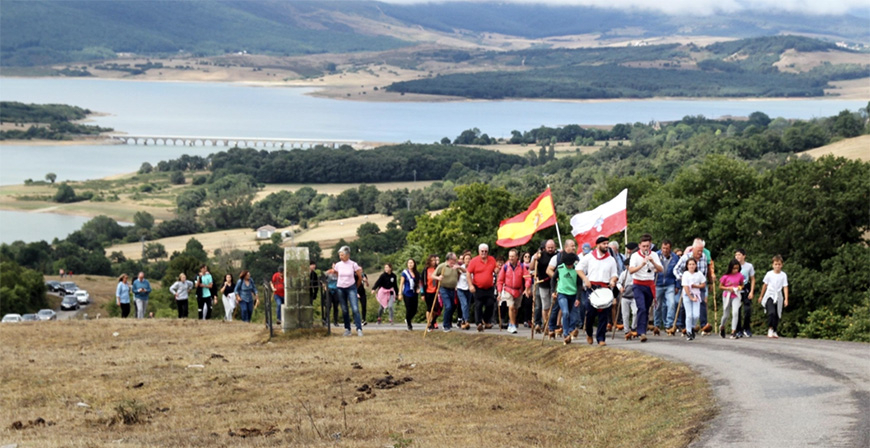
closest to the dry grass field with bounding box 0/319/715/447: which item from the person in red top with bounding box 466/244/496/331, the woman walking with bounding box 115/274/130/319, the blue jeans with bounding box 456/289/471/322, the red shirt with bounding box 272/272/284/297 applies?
the person in red top with bounding box 466/244/496/331

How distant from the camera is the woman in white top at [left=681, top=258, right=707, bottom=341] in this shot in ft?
65.5

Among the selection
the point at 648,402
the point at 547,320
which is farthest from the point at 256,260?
the point at 648,402

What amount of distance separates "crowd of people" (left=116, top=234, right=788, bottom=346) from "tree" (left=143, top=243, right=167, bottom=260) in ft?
301

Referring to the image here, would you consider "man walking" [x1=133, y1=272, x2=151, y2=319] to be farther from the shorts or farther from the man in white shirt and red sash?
the man in white shirt and red sash

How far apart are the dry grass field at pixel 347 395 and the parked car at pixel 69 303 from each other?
57.1 m

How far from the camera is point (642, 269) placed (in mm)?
19422

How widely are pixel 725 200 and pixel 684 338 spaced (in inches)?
934

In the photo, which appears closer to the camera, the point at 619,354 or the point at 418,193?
the point at 619,354

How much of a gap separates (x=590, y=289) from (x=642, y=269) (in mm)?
1370

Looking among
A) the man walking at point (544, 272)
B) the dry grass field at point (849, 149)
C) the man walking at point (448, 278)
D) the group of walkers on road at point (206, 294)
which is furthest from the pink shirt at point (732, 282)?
the dry grass field at point (849, 149)

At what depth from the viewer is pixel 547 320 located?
66.4 ft

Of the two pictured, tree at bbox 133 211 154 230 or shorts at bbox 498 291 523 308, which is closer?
shorts at bbox 498 291 523 308

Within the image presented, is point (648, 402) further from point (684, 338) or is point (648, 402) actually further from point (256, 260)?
point (256, 260)

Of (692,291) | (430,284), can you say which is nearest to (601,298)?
(692,291)
